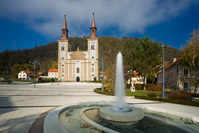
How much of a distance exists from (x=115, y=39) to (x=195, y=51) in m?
59.5

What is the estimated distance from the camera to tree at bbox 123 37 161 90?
24.5 meters

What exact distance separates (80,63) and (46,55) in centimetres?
5631

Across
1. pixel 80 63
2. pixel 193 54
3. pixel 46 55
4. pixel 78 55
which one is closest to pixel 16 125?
pixel 193 54

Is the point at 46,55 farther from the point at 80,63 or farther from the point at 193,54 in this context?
the point at 193,54

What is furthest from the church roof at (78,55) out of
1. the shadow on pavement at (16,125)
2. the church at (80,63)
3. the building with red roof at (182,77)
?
the shadow on pavement at (16,125)

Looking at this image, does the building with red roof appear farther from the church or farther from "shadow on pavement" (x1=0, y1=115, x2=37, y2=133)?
the church

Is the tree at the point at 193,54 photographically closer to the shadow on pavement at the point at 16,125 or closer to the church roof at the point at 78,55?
the shadow on pavement at the point at 16,125

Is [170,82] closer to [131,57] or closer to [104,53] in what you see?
[131,57]

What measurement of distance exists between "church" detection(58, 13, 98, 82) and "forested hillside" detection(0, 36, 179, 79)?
27.1 ft

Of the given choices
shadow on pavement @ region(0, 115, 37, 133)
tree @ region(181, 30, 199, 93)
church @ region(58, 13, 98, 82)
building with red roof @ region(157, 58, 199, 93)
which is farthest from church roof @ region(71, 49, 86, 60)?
shadow on pavement @ region(0, 115, 37, 133)

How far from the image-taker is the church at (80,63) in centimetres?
5281

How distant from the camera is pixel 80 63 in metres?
53.7

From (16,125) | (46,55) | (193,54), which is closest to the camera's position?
(16,125)

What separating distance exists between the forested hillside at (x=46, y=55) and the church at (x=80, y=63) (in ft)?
→ 27.1
